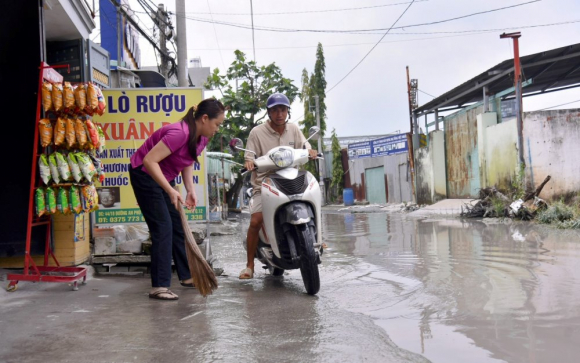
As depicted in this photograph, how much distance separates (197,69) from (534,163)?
81.7ft

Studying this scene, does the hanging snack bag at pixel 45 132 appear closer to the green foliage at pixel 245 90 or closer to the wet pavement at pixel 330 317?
the wet pavement at pixel 330 317

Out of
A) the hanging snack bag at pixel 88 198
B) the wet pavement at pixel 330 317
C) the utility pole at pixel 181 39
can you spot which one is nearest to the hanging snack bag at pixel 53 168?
the hanging snack bag at pixel 88 198

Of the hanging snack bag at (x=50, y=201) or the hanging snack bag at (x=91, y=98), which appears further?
the hanging snack bag at (x=91, y=98)

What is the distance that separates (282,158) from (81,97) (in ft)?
6.05

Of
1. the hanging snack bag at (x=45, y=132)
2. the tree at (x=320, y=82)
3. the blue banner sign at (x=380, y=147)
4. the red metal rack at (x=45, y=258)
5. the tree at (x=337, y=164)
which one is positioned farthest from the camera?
the tree at (x=320, y=82)

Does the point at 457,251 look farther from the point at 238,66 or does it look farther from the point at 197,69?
the point at 197,69

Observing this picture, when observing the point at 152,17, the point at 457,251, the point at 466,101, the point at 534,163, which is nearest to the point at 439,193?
the point at 466,101

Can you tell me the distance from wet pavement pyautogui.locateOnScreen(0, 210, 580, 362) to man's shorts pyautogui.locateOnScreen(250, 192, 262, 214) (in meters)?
0.69

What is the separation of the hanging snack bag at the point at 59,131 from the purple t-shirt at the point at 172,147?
716 mm

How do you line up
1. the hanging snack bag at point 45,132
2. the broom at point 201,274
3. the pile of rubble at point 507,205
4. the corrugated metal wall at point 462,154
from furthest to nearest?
the corrugated metal wall at point 462,154 < the pile of rubble at point 507,205 < the hanging snack bag at point 45,132 < the broom at point 201,274

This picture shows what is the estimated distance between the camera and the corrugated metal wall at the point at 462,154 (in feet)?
60.2

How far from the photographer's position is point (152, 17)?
1457cm

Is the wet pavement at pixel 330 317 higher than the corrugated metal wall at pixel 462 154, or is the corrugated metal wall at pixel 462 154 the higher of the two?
the corrugated metal wall at pixel 462 154

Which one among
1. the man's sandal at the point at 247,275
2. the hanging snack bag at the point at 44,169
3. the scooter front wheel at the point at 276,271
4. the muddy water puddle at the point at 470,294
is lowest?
the muddy water puddle at the point at 470,294
